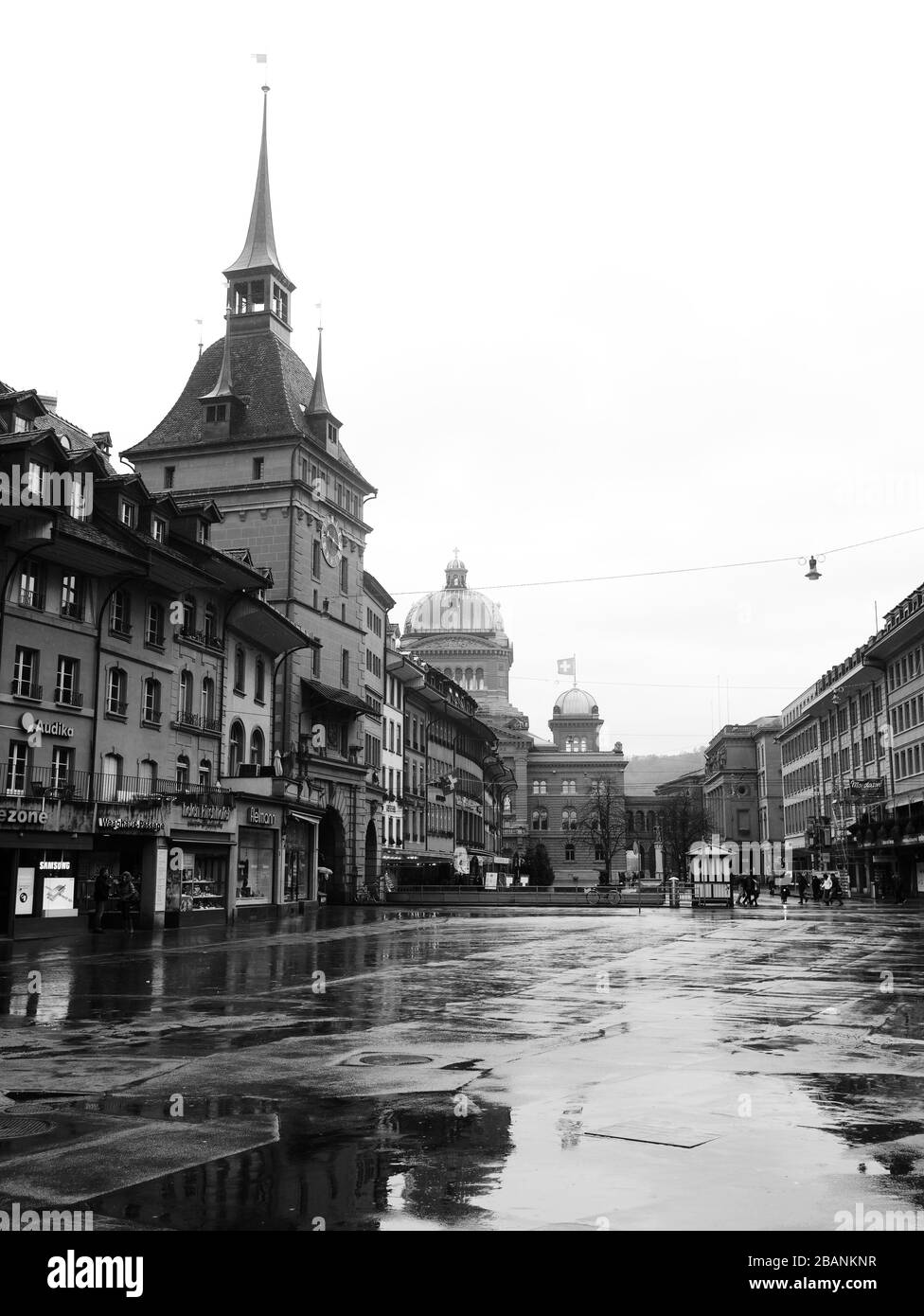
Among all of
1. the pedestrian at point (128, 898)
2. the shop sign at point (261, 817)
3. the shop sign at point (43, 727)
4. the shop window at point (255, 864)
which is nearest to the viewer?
the shop sign at point (43, 727)

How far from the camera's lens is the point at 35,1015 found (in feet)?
47.3

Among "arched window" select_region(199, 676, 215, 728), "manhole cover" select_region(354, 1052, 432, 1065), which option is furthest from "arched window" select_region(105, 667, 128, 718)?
"manhole cover" select_region(354, 1052, 432, 1065)

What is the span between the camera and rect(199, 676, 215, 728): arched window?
44.1 meters

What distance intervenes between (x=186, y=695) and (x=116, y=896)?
8.60 metres

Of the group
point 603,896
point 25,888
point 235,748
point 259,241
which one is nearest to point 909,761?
point 603,896

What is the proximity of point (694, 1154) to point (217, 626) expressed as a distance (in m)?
40.1

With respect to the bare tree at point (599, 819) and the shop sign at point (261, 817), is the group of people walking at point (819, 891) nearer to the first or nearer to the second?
the shop sign at point (261, 817)

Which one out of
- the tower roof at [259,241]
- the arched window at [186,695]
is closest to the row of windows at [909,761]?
the arched window at [186,695]

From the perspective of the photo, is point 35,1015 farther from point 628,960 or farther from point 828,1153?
point 628,960

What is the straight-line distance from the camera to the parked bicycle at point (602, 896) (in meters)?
67.5

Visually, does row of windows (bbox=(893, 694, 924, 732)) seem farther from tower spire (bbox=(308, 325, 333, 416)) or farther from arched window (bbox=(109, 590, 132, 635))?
arched window (bbox=(109, 590, 132, 635))

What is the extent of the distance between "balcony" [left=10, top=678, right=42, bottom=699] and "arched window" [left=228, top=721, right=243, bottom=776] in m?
14.7

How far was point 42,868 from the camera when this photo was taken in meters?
32.8

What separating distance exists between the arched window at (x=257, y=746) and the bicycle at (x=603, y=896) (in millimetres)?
24055
